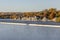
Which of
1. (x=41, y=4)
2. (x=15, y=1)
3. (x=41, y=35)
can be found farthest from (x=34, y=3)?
(x=41, y=35)

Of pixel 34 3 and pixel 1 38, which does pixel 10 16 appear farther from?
pixel 1 38

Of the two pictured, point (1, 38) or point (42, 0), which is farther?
point (42, 0)

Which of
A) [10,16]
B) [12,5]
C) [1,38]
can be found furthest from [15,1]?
[1,38]

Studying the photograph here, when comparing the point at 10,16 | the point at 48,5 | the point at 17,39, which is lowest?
the point at 17,39

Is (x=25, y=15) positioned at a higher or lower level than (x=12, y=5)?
lower

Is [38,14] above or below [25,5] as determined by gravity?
below

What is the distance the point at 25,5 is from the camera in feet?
15.3

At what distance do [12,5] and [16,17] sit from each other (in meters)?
0.50

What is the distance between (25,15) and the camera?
4750mm

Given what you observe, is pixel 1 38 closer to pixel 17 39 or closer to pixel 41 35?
pixel 17 39

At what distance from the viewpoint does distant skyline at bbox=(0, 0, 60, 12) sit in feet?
15.3

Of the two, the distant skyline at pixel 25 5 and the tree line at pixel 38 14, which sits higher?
the distant skyline at pixel 25 5

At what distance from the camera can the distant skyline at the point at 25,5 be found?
15.3 feet

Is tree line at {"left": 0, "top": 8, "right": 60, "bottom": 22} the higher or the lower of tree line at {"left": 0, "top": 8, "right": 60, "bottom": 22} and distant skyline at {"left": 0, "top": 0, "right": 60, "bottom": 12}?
the lower
